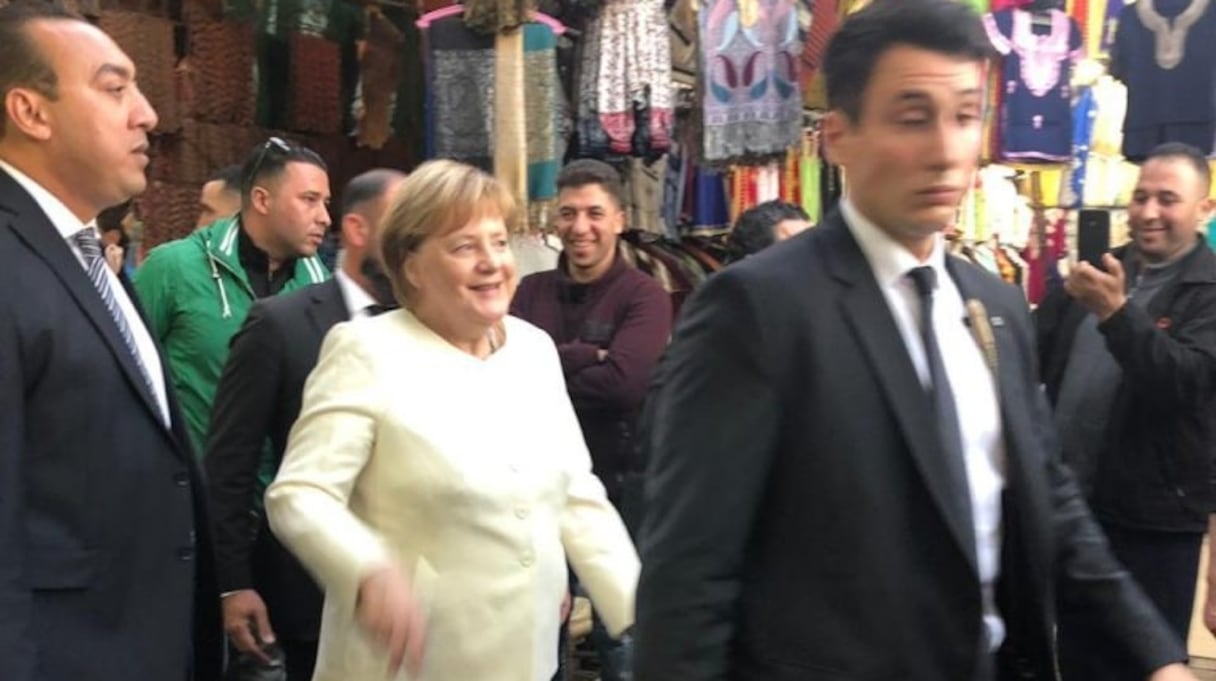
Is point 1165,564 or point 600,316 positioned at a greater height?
point 600,316

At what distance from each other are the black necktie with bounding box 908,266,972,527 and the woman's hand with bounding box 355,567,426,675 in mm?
895

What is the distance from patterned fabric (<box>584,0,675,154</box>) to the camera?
17.5ft

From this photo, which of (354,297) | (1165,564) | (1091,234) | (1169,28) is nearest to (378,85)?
(1091,234)

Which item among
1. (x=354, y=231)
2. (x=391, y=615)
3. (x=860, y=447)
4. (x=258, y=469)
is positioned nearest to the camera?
(x=860, y=447)

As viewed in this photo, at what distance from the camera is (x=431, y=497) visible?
87.0 inches

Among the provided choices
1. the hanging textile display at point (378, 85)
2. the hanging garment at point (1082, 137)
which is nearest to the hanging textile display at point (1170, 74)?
the hanging garment at point (1082, 137)

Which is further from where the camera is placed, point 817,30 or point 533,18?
point 817,30

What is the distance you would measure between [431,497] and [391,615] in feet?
0.80

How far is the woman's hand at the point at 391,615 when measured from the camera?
2.03m

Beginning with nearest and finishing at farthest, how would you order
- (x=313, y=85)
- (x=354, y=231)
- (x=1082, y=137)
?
1. (x=354, y=231)
2. (x=313, y=85)
3. (x=1082, y=137)

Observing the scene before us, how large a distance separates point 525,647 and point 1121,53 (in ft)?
14.6

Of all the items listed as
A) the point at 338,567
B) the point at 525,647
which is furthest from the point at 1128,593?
the point at 338,567

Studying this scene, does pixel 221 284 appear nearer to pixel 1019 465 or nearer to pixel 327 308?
pixel 327 308

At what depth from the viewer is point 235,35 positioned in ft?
22.7
